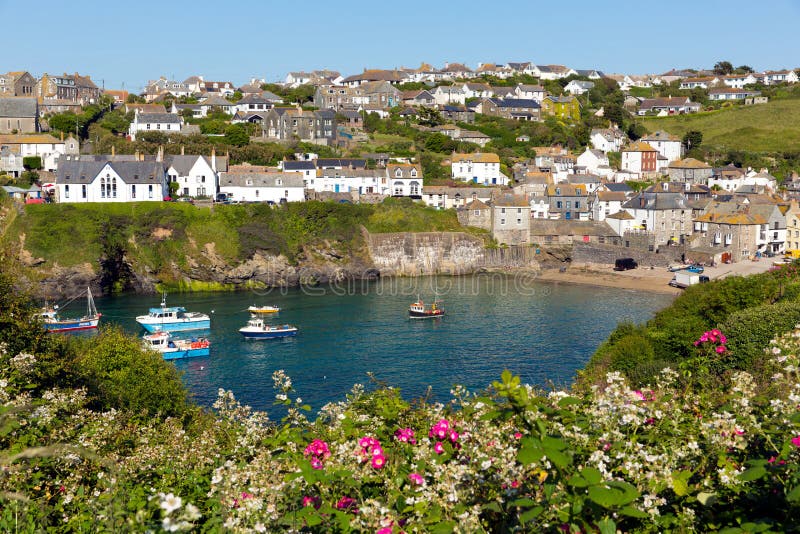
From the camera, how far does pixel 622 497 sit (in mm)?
4457

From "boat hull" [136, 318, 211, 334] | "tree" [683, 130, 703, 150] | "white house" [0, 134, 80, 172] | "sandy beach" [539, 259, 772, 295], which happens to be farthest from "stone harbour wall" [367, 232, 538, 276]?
"tree" [683, 130, 703, 150]

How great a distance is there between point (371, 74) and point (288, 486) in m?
99.6

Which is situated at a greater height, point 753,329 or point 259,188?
point 259,188

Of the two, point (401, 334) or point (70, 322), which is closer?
point (401, 334)

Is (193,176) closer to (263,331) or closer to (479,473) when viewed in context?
(263,331)

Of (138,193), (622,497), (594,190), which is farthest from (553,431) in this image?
(594,190)

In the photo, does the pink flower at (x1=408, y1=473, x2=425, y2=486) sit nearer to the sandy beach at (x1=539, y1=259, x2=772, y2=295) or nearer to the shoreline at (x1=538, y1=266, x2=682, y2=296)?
the shoreline at (x1=538, y1=266, x2=682, y2=296)

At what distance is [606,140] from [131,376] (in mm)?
69815

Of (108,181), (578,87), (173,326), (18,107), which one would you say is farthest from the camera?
(578,87)

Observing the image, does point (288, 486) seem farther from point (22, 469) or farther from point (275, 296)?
point (275, 296)

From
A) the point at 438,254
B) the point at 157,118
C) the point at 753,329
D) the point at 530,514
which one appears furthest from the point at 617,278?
the point at 530,514

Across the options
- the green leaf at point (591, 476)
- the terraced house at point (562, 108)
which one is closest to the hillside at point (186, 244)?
the terraced house at point (562, 108)

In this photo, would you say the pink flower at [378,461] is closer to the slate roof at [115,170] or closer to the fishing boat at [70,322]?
the fishing boat at [70,322]

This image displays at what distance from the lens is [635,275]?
169 feet
